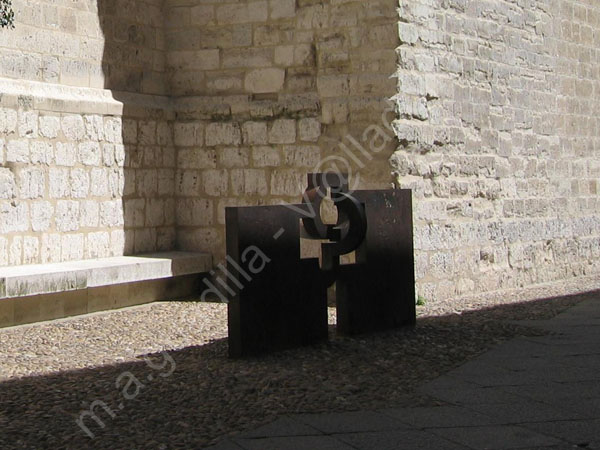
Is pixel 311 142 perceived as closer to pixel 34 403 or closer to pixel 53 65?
pixel 53 65

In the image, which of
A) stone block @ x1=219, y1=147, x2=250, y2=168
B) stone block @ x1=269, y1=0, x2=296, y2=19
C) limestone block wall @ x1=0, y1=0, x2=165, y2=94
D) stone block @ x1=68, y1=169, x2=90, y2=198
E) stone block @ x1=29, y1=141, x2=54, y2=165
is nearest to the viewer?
stone block @ x1=29, y1=141, x2=54, y2=165

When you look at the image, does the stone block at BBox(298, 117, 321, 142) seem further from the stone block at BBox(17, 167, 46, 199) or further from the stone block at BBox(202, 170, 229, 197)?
the stone block at BBox(17, 167, 46, 199)

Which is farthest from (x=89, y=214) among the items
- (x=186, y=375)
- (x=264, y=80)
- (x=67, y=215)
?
(x=186, y=375)

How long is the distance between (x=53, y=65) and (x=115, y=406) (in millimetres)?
4525

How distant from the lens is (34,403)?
4641mm

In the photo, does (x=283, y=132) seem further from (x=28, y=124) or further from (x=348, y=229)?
(x=348, y=229)

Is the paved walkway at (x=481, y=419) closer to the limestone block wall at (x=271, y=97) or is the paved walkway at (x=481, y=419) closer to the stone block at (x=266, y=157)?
the limestone block wall at (x=271, y=97)

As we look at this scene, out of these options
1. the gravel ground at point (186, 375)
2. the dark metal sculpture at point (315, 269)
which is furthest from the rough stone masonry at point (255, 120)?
the dark metal sculpture at point (315, 269)

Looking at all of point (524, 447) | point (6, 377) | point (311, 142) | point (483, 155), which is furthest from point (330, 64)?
point (524, 447)

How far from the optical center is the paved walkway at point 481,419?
382 centimetres

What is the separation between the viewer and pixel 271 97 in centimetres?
892

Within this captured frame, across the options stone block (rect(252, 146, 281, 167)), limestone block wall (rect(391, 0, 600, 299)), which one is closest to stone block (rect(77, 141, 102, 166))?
stone block (rect(252, 146, 281, 167))

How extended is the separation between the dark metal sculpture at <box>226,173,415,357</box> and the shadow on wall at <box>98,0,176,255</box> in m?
3.15

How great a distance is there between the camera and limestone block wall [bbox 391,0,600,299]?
28.1 feet
